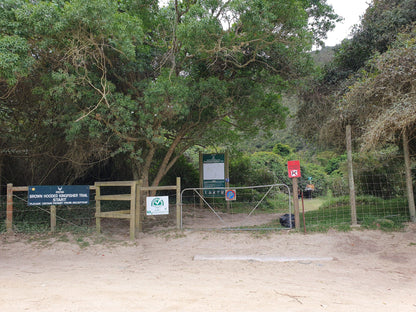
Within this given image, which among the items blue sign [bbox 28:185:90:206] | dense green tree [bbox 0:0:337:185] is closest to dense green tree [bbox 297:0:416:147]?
dense green tree [bbox 0:0:337:185]

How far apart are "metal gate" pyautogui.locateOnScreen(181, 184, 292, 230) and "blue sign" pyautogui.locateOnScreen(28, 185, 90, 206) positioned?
9.75 feet

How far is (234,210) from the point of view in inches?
554

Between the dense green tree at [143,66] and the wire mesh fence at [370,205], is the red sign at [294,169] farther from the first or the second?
the dense green tree at [143,66]

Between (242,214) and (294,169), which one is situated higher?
(294,169)

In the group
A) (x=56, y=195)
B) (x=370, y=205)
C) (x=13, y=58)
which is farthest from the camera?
(x=370, y=205)

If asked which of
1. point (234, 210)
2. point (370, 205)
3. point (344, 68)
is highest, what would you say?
point (344, 68)

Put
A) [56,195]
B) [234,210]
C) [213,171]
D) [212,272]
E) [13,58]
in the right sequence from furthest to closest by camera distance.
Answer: [213,171]
[234,210]
[56,195]
[13,58]
[212,272]

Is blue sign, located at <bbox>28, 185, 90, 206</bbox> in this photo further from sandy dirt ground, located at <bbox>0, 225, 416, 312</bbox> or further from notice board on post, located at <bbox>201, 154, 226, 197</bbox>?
notice board on post, located at <bbox>201, 154, 226, 197</bbox>

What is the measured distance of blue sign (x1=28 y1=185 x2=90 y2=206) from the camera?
29.5 ft

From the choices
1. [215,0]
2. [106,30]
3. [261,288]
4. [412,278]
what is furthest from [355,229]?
[106,30]

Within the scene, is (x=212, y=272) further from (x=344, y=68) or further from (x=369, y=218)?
(x=344, y=68)

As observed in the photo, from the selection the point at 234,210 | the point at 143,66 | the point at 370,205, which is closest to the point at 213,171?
the point at 234,210

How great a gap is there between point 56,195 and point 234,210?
7.48 meters

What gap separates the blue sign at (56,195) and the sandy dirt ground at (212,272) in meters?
1.13
